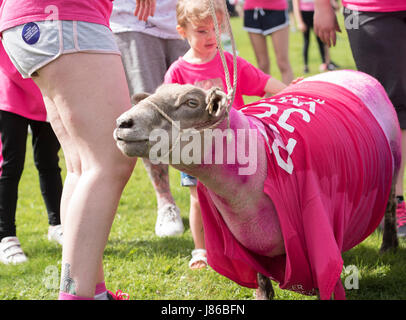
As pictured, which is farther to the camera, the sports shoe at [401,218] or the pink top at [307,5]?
the pink top at [307,5]

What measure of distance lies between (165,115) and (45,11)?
68 cm

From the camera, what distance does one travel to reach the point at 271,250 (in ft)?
8.53

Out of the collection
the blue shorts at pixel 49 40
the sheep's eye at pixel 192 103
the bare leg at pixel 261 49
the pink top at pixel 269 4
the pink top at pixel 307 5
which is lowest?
the pink top at pixel 307 5

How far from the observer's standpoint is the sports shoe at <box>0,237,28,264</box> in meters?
3.97

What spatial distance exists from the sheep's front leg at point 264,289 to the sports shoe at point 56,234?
1.81 m

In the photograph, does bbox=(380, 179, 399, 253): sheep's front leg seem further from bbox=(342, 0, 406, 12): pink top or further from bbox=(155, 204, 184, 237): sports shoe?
bbox=(155, 204, 184, 237): sports shoe

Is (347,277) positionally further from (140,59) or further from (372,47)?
(140,59)

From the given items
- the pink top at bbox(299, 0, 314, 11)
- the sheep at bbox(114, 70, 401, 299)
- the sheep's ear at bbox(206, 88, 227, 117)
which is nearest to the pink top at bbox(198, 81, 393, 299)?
→ the sheep at bbox(114, 70, 401, 299)

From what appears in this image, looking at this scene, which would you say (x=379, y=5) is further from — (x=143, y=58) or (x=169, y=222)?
(x=169, y=222)

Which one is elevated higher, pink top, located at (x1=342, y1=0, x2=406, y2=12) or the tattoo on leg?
pink top, located at (x1=342, y1=0, x2=406, y2=12)

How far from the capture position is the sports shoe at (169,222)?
172 inches

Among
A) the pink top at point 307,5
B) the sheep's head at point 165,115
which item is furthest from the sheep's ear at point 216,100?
the pink top at point 307,5

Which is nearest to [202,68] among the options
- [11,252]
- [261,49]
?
[11,252]

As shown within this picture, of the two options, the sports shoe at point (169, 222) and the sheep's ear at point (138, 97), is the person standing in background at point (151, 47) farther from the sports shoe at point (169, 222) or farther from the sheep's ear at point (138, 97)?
the sheep's ear at point (138, 97)
